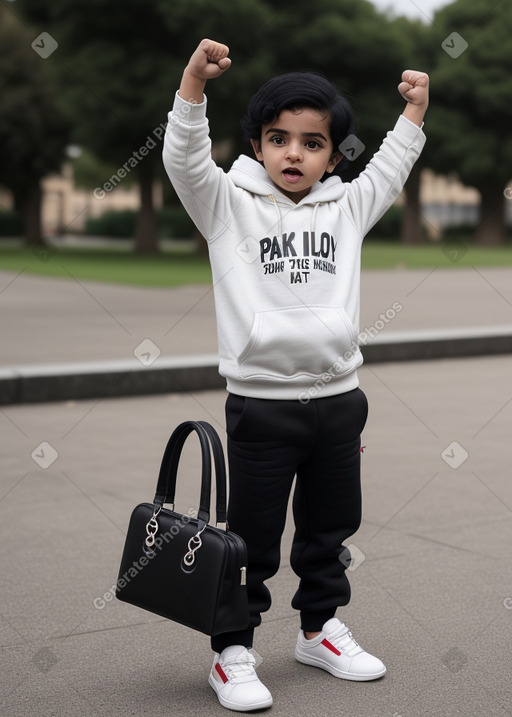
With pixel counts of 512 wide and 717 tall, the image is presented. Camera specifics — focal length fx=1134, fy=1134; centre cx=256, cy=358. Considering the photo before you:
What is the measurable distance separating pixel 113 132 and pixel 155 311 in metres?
20.5

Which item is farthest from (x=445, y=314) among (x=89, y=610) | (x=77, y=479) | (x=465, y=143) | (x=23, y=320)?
(x=465, y=143)

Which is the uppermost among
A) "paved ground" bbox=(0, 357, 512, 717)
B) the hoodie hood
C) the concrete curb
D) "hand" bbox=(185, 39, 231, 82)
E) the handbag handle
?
"hand" bbox=(185, 39, 231, 82)

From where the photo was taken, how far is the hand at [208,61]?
280cm

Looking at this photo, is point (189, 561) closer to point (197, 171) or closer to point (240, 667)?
point (240, 667)

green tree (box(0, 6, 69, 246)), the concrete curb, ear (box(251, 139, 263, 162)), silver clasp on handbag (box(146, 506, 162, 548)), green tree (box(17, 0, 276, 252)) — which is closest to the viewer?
silver clasp on handbag (box(146, 506, 162, 548))

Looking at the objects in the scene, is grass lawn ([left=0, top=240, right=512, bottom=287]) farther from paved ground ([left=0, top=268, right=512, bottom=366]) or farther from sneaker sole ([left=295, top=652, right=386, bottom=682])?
sneaker sole ([left=295, top=652, right=386, bottom=682])

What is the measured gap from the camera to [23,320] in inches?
528

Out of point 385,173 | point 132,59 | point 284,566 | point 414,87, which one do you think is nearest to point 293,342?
point 385,173

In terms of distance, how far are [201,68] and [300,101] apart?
1.09 feet

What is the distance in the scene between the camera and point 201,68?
9.24ft

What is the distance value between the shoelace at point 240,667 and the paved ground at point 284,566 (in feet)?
0.35

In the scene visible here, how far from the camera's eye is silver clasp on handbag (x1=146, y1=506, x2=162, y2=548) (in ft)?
9.71

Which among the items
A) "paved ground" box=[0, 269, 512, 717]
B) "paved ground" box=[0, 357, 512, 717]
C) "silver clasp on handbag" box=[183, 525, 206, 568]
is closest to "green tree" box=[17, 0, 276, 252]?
"paved ground" box=[0, 269, 512, 717]

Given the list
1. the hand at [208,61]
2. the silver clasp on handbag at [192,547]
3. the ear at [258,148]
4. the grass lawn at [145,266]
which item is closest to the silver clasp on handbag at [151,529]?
the silver clasp on handbag at [192,547]
